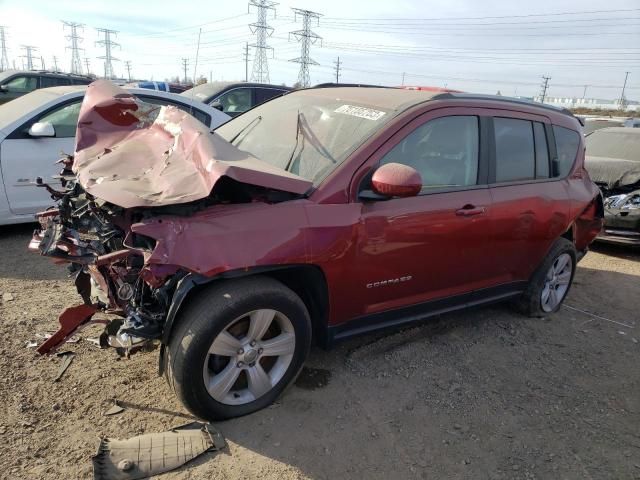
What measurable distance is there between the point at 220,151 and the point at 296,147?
678mm

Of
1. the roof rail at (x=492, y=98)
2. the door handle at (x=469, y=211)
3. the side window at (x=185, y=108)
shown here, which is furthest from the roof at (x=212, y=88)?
the door handle at (x=469, y=211)

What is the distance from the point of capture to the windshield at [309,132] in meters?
3.16

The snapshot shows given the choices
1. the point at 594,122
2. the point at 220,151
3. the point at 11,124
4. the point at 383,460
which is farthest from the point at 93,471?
the point at 594,122

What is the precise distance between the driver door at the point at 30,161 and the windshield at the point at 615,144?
25.6ft

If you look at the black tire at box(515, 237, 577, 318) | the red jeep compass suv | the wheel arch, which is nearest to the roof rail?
the red jeep compass suv

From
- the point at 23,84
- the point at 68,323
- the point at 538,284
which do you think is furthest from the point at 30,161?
the point at 23,84

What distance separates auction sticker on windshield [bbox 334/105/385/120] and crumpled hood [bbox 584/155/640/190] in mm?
5408

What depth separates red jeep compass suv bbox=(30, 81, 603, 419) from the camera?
8.63 ft

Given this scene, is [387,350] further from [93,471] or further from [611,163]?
[611,163]

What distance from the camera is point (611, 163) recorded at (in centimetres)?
750

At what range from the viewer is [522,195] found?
397 centimetres

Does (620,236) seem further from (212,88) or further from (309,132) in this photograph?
(212,88)

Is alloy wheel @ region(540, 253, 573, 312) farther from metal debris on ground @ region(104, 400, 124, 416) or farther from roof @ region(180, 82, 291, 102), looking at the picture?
roof @ region(180, 82, 291, 102)

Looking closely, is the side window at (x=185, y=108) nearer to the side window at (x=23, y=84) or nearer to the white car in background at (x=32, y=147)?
the white car in background at (x=32, y=147)
